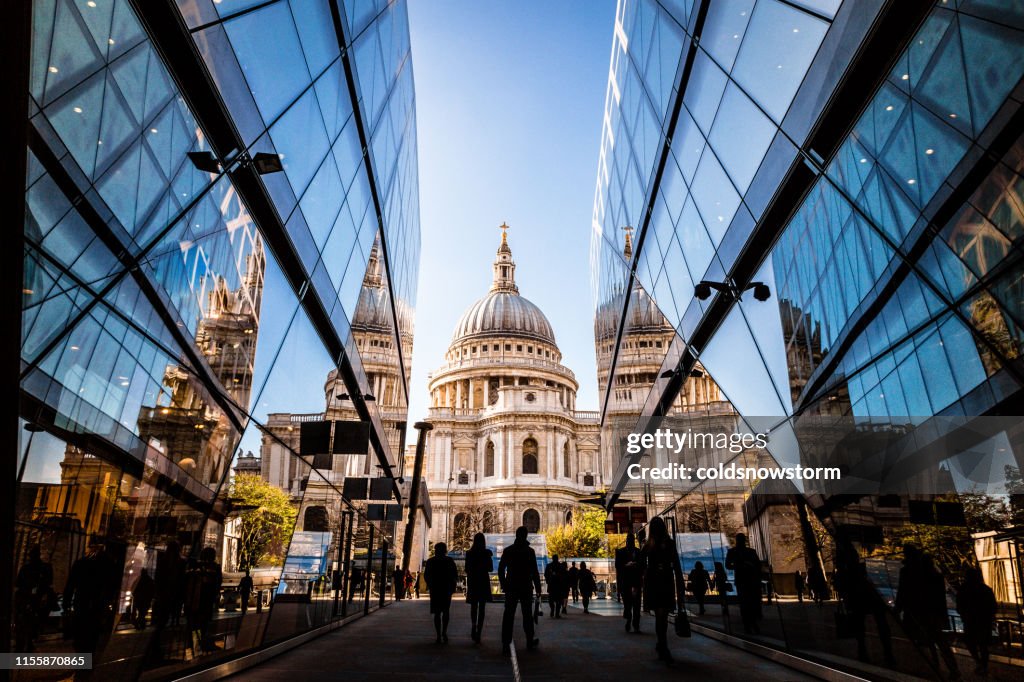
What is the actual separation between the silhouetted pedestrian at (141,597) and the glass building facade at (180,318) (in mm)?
20

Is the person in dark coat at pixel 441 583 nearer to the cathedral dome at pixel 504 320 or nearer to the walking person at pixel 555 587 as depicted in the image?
the walking person at pixel 555 587

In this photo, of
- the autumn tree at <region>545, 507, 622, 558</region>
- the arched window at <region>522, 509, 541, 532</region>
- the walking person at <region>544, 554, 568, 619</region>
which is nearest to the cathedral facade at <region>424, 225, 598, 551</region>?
the arched window at <region>522, 509, 541, 532</region>

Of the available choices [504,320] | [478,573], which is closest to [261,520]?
[478,573]

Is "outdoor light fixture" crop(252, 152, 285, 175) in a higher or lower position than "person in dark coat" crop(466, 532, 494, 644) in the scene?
higher

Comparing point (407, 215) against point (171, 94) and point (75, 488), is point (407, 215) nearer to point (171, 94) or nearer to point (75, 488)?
point (171, 94)

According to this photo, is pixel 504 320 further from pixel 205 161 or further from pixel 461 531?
pixel 205 161

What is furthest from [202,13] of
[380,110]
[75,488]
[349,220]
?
[380,110]

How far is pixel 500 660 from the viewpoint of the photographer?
26.4ft

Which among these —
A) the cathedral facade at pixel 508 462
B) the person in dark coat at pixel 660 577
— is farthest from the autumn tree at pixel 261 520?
the cathedral facade at pixel 508 462

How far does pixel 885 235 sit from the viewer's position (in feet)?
16.6

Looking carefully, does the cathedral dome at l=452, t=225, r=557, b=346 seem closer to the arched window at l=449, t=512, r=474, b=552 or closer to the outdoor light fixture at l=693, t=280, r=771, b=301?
the arched window at l=449, t=512, r=474, b=552

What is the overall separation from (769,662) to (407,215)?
15381 millimetres

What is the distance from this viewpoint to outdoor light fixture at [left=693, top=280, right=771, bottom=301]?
8.28m

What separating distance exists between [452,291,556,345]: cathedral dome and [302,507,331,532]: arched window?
10444 cm
